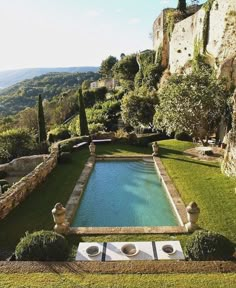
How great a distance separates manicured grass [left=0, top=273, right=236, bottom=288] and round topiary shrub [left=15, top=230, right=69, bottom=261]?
2.10 ft

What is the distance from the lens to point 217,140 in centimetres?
2325

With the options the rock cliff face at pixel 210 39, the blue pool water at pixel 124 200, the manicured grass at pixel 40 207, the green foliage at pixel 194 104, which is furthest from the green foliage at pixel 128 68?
the manicured grass at pixel 40 207

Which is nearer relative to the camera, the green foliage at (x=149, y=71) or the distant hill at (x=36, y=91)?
the green foliage at (x=149, y=71)

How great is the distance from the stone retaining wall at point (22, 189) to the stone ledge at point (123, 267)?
4324 millimetres

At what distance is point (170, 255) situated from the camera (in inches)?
313

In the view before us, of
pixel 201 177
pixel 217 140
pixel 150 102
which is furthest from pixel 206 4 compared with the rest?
pixel 201 177

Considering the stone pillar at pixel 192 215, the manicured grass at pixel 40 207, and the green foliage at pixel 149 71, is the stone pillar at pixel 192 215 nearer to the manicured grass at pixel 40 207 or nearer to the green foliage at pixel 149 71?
the manicured grass at pixel 40 207

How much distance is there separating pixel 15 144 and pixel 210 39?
62.8ft

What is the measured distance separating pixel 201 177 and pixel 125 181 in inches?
140

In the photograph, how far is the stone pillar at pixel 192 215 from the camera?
367 inches

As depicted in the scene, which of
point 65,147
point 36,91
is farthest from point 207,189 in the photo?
point 36,91

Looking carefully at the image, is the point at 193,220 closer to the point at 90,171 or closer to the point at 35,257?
the point at 35,257

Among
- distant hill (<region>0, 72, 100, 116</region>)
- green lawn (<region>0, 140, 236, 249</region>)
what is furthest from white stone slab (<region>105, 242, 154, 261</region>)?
distant hill (<region>0, 72, 100, 116</region>)

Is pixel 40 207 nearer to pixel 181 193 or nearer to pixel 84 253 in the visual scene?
pixel 84 253
